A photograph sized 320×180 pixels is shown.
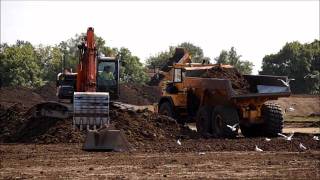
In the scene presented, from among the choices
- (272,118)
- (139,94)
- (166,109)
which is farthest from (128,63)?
(272,118)

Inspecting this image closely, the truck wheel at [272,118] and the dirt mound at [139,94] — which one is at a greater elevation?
the dirt mound at [139,94]

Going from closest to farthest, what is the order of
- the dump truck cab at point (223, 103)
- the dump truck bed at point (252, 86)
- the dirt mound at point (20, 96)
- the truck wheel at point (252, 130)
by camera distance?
the dump truck bed at point (252, 86), the dump truck cab at point (223, 103), the truck wheel at point (252, 130), the dirt mound at point (20, 96)

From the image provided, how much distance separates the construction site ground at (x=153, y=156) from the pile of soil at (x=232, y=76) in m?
2.15

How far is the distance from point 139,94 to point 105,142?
37062 millimetres

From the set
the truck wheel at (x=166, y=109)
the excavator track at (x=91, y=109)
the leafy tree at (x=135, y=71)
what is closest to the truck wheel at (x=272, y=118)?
the truck wheel at (x=166, y=109)

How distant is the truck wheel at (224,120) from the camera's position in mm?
20922

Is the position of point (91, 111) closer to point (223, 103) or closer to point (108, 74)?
point (108, 74)

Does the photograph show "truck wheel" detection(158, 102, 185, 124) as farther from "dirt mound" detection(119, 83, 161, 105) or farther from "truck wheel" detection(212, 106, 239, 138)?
"dirt mound" detection(119, 83, 161, 105)

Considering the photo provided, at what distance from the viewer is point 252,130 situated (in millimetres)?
22828

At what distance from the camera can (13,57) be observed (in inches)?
2709

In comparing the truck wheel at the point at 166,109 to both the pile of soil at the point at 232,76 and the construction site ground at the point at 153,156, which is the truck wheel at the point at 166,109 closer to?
the pile of soil at the point at 232,76

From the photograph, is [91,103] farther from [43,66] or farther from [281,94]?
[43,66]

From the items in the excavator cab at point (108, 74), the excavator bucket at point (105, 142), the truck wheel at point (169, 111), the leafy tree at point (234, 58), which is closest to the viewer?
the excavator bucket at point (105, 142)

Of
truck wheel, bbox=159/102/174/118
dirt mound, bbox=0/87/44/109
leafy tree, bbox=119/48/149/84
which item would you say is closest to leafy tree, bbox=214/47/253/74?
leafy tree, bbox=119/48/149/84
